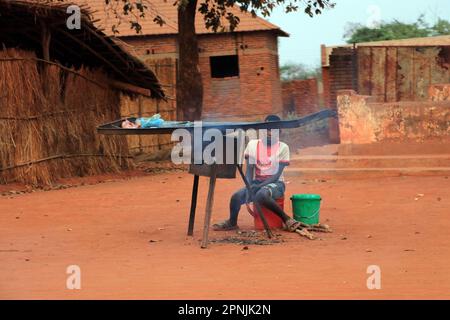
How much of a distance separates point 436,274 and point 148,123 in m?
3.36

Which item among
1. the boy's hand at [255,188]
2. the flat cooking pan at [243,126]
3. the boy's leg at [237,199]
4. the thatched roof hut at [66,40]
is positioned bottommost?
the boy's leg at [237,199]

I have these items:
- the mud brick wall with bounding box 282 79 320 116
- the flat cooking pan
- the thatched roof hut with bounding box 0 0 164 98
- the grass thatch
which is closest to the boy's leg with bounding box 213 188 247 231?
the flat cooking pan

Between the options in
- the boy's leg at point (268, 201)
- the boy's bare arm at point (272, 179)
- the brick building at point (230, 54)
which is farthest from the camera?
the brick building at point (230, 54)

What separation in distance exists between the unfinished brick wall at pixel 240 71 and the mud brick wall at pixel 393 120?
1327 centimetres

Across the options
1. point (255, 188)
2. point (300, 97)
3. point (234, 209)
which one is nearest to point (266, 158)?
point (255, 188)

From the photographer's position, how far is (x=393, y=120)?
15688 mm

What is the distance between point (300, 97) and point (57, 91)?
→ 1956 centimetres

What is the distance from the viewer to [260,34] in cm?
2912

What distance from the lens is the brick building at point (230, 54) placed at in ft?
94.9

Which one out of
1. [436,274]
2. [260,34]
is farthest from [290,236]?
[260,34]

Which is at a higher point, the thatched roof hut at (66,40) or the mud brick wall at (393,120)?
the thatched roof hut at (66,40)

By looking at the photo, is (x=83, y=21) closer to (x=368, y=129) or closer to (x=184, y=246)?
(x=368, y=129)

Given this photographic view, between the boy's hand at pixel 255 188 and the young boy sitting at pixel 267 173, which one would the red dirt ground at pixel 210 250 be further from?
the boy's hand at pixel 255 188

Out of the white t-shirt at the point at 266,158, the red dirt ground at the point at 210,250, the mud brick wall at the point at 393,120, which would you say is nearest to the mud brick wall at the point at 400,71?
the mud brick wall at the point at 393,120
